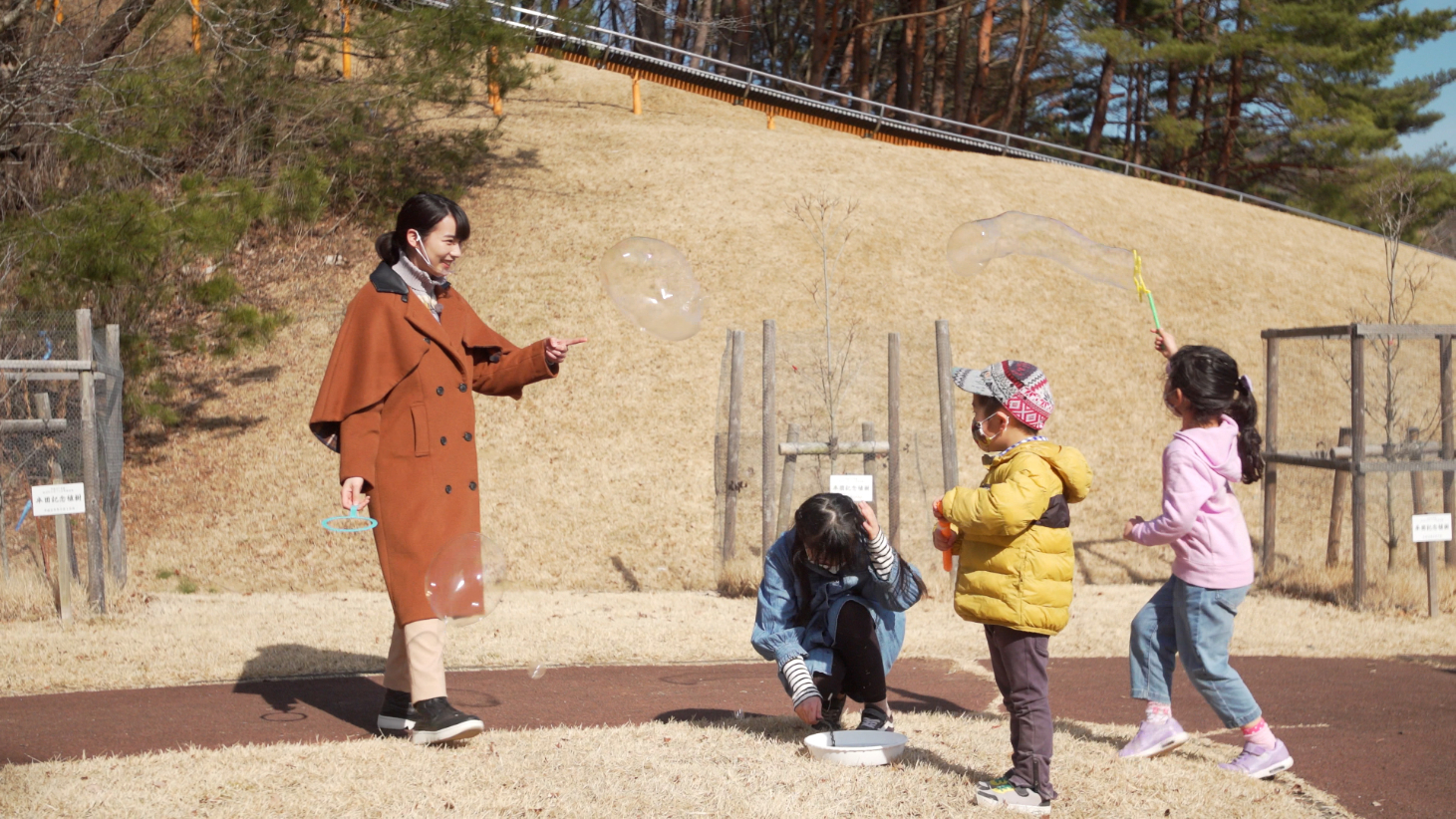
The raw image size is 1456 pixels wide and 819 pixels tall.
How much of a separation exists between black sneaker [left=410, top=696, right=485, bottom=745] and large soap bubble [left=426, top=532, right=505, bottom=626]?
34cm

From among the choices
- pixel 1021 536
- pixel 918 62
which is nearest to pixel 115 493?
pixel 1021 536

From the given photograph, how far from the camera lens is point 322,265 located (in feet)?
54.0

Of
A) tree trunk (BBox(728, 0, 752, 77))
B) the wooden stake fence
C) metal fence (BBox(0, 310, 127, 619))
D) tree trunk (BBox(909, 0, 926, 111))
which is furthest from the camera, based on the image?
tree trunk (BBox(909, 0, 926, 111))

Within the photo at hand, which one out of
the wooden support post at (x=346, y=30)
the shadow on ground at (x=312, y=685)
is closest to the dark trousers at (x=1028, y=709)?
the shadow on ground at (x=312, y=685)

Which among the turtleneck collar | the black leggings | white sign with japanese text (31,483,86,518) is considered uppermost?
the turtleneck collar

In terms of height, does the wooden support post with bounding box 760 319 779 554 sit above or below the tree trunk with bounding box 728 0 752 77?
below

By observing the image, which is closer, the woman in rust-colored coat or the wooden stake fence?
the woman in rust-colored coat

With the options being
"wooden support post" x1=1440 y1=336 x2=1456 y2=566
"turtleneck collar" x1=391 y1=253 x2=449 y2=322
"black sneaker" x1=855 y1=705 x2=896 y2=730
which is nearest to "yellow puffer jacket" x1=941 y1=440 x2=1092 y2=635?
"black sneaker" x1=855 y1=705 x2=896 y2=730

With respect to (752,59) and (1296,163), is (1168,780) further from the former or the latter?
(752,59)

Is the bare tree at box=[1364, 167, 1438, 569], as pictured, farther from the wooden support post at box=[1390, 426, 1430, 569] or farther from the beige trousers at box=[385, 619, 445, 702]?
the beige trousers at box=[385, 619, 445, 702]

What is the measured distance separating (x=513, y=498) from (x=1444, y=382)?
8.38m

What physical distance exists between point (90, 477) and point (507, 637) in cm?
318

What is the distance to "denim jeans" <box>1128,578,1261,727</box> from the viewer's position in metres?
4.52

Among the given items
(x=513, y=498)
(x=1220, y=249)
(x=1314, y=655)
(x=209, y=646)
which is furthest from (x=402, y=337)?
(x=1220, y=249)
